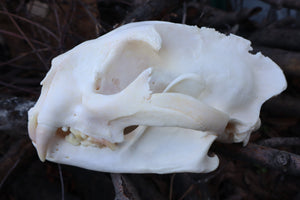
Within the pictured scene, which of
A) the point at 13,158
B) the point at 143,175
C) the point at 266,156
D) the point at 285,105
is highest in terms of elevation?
the point at 266,156

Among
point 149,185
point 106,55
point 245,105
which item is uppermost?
point 106,55

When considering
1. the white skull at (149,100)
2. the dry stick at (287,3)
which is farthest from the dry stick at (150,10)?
the white skull at (149,100)

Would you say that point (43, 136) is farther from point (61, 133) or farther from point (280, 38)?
point (280, 38)

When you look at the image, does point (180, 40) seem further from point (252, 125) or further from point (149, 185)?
point (149, 185)

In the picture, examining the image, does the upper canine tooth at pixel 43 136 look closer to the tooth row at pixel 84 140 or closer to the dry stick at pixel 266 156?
the tooth row at pixel 84 140

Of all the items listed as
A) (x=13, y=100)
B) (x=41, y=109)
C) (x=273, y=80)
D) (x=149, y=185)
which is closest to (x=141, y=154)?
(x=41, y=109)

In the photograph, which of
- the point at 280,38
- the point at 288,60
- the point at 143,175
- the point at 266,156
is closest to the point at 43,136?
the point at 266,156

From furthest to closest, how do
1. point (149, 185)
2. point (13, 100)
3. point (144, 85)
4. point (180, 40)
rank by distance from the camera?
point (149, 185) < point (13, 100) < point (180, 40) < point (144, 85)
